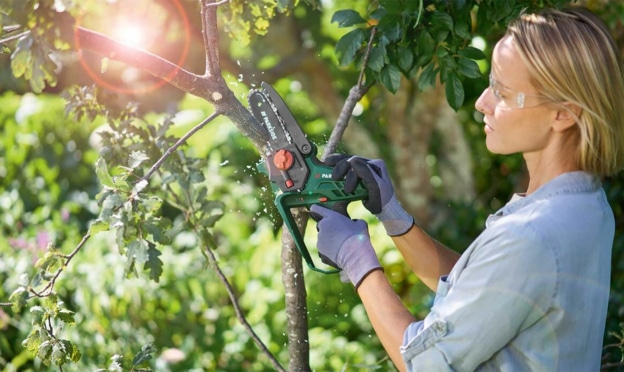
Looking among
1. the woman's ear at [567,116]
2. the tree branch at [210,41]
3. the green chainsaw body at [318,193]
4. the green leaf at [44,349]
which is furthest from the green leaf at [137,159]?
the woman's ear at [567,116]

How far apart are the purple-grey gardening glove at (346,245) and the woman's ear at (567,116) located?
0.44 metres

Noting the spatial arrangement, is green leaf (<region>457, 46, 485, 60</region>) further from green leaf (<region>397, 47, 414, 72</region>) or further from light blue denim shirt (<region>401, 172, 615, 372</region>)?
light blue denim shirt (<region>401, 172, 615, 372</region>)

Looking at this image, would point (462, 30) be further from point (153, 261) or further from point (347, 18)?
point (153, 261)

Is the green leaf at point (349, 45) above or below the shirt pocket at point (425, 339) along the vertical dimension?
above

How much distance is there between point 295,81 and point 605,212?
15.9 feet

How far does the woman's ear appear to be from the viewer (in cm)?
152

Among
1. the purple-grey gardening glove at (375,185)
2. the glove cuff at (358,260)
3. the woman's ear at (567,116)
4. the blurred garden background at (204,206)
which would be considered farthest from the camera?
the blurred garden background at (204,206)

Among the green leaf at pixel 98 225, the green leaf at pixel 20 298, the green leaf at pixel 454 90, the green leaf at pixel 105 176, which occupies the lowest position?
the green leaf at pixel 20 298

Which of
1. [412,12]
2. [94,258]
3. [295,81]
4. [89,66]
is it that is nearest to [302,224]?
[412,12]

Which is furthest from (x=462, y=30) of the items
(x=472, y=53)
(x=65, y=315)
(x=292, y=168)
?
(x=65, y=315)

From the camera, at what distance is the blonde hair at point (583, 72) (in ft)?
4.90

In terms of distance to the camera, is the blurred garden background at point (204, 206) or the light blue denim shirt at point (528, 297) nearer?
the light blue denim shirt at point (528, 297)

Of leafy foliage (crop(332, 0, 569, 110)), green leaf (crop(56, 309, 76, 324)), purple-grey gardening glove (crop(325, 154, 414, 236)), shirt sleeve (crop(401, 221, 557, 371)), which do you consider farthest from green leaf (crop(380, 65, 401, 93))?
green leaf (crop(56, 309, 76, 324))

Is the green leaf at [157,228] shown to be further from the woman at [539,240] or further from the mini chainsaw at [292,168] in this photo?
the woman at [539,240]
